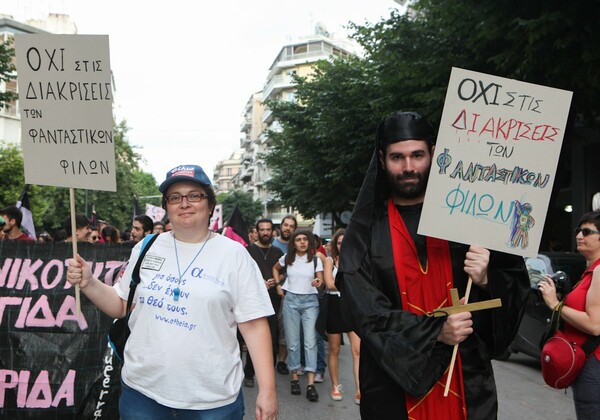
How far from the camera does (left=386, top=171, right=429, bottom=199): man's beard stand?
2670 mm

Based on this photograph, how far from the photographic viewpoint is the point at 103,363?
15.1ft

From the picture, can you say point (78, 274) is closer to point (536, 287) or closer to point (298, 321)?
point (298, 321)

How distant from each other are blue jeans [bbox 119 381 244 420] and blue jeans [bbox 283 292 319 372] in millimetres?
4190

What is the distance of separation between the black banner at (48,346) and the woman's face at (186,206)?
2034 millimetres

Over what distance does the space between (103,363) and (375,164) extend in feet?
9.89

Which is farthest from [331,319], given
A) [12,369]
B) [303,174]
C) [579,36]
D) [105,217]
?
[105,217]

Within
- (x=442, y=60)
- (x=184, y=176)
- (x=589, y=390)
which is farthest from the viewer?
(x=442, y=60)

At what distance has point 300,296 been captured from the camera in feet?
23.1

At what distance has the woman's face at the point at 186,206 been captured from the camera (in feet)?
9.25

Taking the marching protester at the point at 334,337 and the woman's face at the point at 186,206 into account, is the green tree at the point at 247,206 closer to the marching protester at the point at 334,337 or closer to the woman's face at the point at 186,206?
the marching protester at the point at 334,337

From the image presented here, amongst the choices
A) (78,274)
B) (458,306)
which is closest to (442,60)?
(458,306)

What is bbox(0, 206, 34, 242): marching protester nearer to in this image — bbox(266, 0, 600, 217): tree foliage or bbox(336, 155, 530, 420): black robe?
bbox(336, 155, 530, 420): black robe

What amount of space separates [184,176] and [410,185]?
1.07 metres

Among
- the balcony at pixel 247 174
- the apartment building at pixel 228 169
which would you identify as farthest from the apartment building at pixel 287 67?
the apartment building at pixel 228 169
